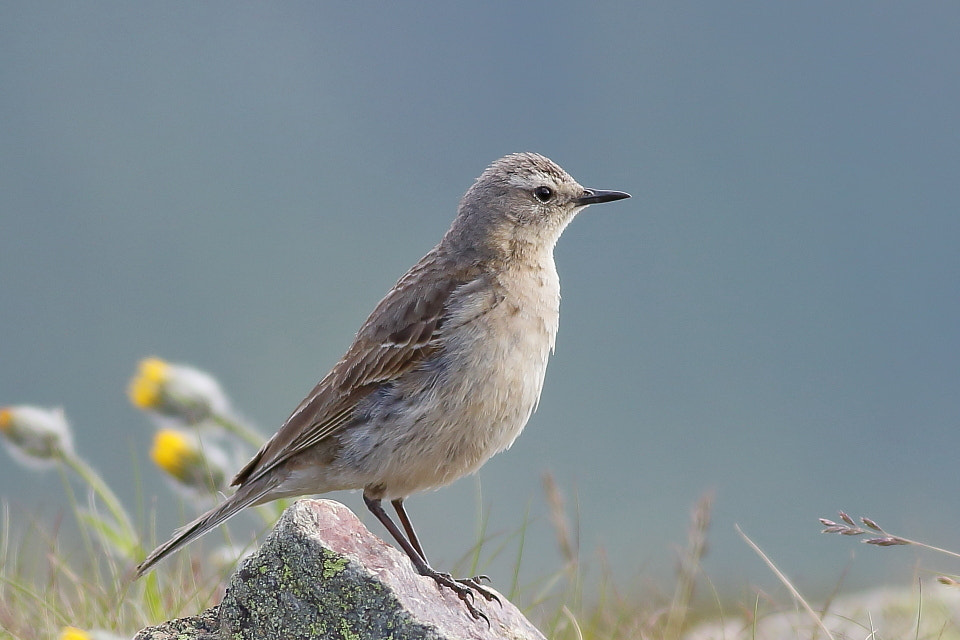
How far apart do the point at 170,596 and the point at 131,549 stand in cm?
74

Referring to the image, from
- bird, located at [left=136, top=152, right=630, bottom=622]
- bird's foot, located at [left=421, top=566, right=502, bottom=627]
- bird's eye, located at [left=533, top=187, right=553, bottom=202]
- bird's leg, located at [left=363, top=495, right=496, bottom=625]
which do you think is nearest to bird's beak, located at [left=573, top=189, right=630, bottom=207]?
bird's eye, located at [left=533, top=187, right=553, bottom=202]

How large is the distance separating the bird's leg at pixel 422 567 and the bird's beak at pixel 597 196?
2163 millimetres

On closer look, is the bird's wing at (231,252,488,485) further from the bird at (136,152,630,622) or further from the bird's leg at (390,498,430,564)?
the bird's leg at (390,498,430,564)

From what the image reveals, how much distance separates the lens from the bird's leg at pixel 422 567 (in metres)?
5.21

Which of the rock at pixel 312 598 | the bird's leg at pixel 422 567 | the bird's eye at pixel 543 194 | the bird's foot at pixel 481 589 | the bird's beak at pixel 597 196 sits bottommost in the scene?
the bird's foot at pixel 481 589

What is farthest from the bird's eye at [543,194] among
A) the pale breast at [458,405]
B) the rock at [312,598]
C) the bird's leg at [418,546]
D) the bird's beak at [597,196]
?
the rock at [312,598]

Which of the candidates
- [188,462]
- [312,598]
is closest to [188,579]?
[188,462]

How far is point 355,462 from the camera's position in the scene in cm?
582

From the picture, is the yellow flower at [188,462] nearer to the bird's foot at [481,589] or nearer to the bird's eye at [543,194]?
the bird's foot at [481,589]

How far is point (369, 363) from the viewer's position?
6.00m

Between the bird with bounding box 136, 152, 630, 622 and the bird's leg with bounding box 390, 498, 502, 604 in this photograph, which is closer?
the bird's leg with bounding box 390, 498, 502, 604

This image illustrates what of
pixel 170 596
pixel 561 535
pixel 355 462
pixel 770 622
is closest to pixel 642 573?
pixel 561 535

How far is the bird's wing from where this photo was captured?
5.88 m

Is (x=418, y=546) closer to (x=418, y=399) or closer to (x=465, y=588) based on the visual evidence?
(x=465, y=588)
